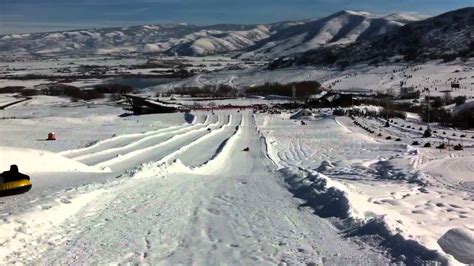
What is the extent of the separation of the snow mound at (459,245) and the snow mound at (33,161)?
27.5 ft

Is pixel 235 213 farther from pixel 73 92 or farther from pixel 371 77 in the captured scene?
pixel 371 77

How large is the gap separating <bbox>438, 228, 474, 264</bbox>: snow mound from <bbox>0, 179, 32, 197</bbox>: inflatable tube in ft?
20.8

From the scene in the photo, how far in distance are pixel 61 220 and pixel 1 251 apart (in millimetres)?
1600

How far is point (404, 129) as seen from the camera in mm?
34656

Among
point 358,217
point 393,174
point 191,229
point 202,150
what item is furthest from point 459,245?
point 202,150

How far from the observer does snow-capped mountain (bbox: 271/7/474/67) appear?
396 feet

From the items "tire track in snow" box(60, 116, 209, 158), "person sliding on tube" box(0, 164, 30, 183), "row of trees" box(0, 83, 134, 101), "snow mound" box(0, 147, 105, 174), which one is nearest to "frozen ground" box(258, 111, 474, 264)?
"person sliding on tube" box(0, 164, 30, 183)

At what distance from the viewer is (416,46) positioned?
429 feet

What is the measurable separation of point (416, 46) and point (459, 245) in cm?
13181

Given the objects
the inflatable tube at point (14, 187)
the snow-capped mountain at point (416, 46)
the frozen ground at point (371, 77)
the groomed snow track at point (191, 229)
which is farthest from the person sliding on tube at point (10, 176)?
the snow-capped mountain at point (416, 46)

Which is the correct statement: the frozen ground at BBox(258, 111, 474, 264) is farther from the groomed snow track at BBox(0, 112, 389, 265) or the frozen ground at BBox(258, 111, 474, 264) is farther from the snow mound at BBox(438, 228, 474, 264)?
the groomed snow track at BBox(0, 112, 389, 265)

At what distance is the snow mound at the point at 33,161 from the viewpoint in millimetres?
11836

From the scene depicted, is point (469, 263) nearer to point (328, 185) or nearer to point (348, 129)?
point (328, 185)

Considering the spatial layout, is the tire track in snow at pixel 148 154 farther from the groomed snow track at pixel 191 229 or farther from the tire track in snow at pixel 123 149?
the groomed snow track at pixel 191 229
